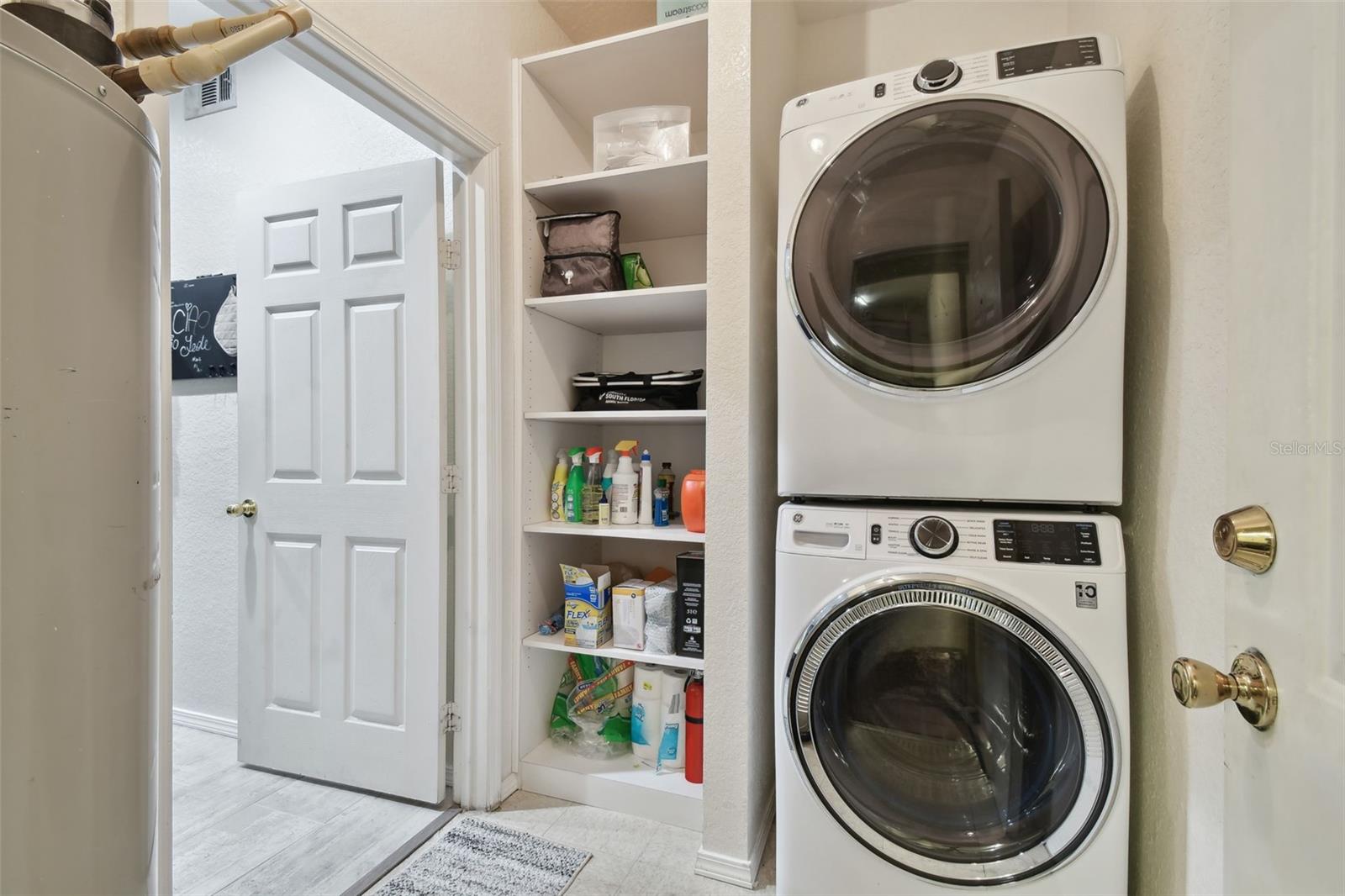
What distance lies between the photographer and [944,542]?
1133mm

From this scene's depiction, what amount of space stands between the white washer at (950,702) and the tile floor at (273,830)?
3.85ft

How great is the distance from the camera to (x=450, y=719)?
178 cm

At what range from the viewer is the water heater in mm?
360

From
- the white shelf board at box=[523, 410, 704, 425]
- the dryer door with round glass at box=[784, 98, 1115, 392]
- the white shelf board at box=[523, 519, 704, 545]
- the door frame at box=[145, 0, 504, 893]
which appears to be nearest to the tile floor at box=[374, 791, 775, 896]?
the door frame at box=[145, 0, 504, 893]

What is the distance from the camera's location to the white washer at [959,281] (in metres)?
1.08

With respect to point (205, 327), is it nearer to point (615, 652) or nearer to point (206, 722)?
point (206, 722)

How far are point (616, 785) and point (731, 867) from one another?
16.9 inches

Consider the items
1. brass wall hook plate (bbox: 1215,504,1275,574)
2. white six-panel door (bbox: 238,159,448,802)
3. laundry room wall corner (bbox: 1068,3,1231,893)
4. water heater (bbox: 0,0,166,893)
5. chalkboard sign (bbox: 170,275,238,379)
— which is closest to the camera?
water heater (bbox: 0,0,166,893)

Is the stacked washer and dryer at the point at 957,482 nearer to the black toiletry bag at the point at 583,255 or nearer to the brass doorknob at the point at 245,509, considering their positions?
the black toiletry bag at the point at 583,255

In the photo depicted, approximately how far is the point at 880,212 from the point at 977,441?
1.71 feet

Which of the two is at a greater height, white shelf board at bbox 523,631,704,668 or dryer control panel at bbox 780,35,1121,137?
dryer control panel at bbox 780,35,1121,137

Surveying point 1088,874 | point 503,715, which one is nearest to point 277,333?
point 503,715

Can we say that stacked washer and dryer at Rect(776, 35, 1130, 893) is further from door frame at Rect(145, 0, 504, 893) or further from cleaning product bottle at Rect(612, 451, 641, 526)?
door frame at Rect(145, 0, 504, 893)

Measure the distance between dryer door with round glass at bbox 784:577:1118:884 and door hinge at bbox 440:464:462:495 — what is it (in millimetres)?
1124
